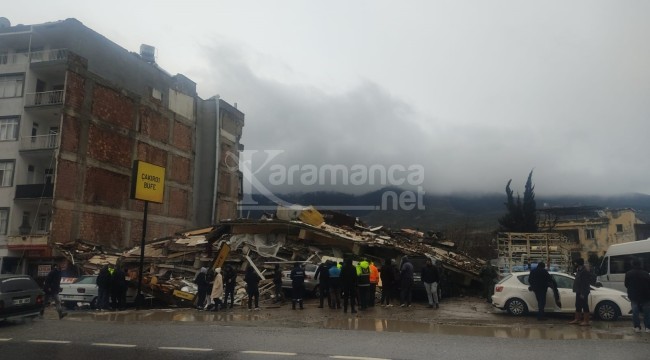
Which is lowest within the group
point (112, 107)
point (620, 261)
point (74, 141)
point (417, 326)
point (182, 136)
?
point (417, 326)

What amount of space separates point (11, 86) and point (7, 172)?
678cm

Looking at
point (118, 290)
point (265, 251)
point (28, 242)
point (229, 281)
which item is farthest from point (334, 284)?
point (28, 242)

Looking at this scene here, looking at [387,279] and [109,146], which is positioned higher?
[109,146]

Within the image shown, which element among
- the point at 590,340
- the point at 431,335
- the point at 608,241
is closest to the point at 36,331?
the point at 431,335

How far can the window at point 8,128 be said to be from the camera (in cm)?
3659

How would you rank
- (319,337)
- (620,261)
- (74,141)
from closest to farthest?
(319,337), (620,261), (74,141)

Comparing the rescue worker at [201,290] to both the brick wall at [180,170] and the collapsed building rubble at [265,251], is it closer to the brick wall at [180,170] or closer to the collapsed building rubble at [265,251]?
the collapsed building rubble at [265,251]

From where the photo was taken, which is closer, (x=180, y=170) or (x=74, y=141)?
(x=74, y=141)

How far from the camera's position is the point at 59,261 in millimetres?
33312

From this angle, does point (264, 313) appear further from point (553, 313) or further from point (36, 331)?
point (553, 313)

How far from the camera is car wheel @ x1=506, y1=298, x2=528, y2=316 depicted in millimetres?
15062

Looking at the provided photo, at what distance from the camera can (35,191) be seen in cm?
3466

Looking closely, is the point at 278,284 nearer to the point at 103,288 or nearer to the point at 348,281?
the point at 348,281

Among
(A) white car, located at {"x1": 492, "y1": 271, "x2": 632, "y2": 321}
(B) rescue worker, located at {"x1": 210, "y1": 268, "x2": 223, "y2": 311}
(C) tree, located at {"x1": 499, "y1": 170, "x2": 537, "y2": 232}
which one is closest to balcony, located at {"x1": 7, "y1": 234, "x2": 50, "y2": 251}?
(B) rescue worker, located at {"x1": 210, "y1": 268, "x2": 223, "y2": 311}
